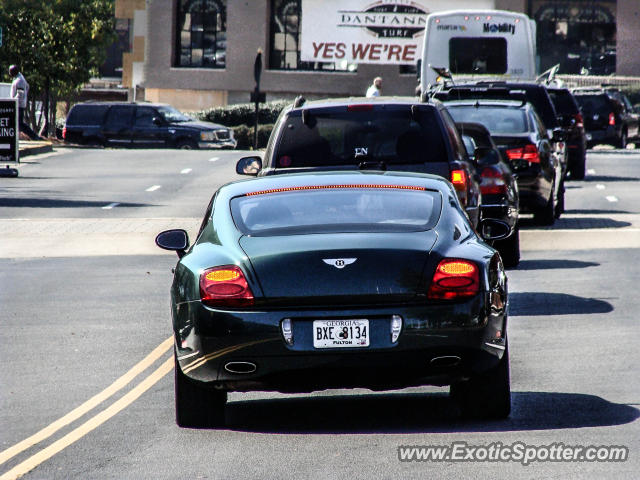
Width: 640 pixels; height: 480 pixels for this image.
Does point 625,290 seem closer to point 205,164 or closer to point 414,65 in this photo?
point 205,164

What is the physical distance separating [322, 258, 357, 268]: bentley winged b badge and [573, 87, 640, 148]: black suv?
111 feet

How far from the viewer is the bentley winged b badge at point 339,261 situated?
298 inches

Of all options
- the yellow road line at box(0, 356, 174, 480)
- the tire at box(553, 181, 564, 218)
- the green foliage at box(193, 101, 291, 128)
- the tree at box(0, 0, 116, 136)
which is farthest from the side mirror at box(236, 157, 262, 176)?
the green foliage at box(193, 101, 291, 128)

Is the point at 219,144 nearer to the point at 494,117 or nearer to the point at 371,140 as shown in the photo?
the point at 494,117

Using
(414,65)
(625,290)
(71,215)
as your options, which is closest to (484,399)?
(625,290)

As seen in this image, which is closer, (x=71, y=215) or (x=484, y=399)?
(x=484, y=399)

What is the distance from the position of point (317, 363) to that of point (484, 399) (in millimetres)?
1090

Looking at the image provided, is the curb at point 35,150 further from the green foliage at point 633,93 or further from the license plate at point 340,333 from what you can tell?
the license plate at point 340,333

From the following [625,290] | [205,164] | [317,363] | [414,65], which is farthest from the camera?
[414,65]

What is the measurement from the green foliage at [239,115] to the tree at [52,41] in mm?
4416

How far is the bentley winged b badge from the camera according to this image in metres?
7.56

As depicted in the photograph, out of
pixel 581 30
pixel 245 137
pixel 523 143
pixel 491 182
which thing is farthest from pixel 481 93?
pixel 581 30

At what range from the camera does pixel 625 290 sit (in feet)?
46.9

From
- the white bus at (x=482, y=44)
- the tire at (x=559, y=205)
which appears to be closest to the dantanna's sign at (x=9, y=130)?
the white bus at (x=482, y=44)
